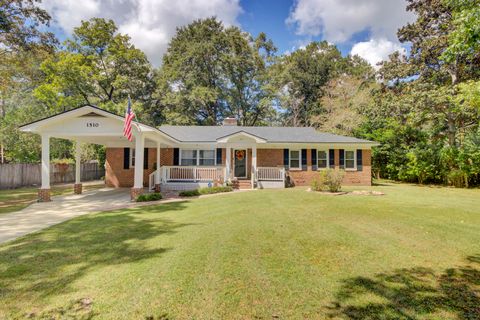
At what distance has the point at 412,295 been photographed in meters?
3.19

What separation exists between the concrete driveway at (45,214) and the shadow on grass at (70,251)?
0.67 m

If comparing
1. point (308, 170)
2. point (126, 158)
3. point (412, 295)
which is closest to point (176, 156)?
point (126, 158)

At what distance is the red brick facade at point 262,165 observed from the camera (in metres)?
17.0

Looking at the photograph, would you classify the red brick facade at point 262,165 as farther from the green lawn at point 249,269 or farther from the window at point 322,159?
the green lawn at point 249,269

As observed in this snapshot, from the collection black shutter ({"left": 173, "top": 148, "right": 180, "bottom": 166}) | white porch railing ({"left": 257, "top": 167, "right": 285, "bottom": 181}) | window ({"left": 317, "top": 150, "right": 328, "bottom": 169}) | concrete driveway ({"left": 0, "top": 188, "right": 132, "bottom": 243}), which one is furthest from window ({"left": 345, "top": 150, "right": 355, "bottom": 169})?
concrete driveway ({"left": 0, "top": 188, "right": 132, "bottom": 243})

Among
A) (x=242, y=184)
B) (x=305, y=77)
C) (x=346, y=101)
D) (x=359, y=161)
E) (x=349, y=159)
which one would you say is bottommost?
(x=242, y=184)

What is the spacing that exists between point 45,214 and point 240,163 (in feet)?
37.5

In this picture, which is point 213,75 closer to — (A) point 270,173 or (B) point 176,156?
(B) point 176,156

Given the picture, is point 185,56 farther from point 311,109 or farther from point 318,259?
point 318,259

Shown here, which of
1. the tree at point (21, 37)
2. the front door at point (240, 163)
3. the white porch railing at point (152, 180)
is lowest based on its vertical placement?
the white porch railing at point (152, 180)

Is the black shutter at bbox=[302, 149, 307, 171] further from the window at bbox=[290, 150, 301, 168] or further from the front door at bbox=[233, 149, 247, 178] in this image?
the front door at bbox=[233, 149, 247, 178]

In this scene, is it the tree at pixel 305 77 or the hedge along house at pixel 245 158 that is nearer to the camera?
the hedge along house at pixel 245 158

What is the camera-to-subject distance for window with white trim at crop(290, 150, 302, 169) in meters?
17.2

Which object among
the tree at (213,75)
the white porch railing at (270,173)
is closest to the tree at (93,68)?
the tree at (213,75)
